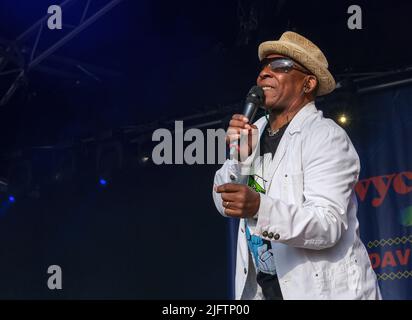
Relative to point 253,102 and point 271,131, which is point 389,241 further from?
point 253,102

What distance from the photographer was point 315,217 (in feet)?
7.84

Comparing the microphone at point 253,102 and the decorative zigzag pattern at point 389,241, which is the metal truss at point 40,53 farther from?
the microphone at point 253,102

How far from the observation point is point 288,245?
2586mm

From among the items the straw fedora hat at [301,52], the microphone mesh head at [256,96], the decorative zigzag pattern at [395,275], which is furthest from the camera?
the decorative zigzag pattern at [395,275]

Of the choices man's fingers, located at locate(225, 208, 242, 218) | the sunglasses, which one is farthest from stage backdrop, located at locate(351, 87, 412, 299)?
man's fingers, located at locate(225, 208, 242, 218)

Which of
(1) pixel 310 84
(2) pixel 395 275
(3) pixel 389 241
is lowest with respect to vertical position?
(2) pixel 395 275

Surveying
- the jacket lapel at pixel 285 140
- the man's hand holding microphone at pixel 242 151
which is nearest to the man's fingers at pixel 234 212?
the man's hand holding microphone at pixel 242 151

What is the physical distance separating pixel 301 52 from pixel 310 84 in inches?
6.3

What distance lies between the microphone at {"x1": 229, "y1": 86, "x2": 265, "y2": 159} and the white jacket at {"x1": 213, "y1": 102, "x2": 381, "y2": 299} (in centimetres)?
7

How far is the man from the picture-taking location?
7.82 ft

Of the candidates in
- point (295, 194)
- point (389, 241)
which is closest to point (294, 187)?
point (295, 194)

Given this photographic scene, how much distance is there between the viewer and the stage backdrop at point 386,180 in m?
5.91

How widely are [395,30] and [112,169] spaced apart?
3.47 meters
